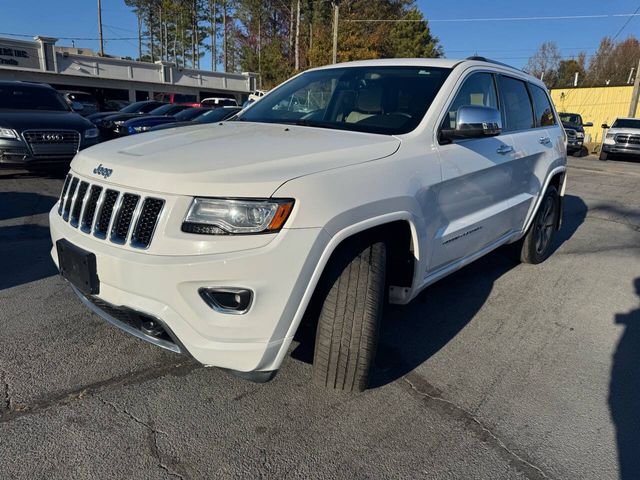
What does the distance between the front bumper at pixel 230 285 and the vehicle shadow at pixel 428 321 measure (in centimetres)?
76

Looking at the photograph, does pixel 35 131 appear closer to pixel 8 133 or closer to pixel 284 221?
pixel 8 133

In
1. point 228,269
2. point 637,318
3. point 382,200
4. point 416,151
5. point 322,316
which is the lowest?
point 637,318

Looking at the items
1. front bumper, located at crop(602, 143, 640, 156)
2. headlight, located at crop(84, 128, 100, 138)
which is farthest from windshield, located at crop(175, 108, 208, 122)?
front bumper, located at crop(602, 143, 640, 156)

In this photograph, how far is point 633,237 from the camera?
261 inches

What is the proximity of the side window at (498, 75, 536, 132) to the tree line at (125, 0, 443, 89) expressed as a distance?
3365 centimetres

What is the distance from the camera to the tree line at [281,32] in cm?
3974

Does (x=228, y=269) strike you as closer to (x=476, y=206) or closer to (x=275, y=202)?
(x=275, y=202)

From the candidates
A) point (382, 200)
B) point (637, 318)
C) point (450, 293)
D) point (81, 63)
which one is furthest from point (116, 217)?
point (81, 63)

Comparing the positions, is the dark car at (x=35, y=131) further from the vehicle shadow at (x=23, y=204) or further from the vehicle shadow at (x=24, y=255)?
the vehicle shadow at (x=24, y=255)

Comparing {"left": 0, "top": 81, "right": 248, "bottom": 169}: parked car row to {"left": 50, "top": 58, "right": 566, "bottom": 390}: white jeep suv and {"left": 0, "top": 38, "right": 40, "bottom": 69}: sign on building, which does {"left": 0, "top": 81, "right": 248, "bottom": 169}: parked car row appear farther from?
{"left": 0, "top": 38, "right": 40, "bottom": 69}: sign on building

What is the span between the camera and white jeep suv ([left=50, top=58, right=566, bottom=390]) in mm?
2096

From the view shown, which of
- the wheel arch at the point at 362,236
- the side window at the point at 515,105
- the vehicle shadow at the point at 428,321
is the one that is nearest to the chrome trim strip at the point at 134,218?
the wheel arch at the point at 362,236

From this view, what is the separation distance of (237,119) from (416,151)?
5.51ft

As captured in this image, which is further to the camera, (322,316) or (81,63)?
(81,63)
